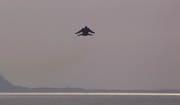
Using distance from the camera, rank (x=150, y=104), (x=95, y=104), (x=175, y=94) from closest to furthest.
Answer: (x=95, y=104), (x=150, y=104), (x=175, y=94)

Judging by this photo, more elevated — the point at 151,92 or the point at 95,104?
the point at 151,92

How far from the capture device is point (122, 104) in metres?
60.5

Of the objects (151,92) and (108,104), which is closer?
(108,104)

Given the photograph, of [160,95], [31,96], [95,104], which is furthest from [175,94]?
[95,104]

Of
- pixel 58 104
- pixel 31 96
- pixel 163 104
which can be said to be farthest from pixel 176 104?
pixel 31 96

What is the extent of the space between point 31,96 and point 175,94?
19643 mm

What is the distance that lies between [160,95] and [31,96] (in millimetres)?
17721

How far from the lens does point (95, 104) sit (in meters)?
59.0

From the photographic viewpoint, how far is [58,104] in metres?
60.5

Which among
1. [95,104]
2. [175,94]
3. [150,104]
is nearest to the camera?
[95,104]

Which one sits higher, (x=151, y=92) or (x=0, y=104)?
(x=151, y=92)

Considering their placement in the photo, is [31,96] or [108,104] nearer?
[108,104]

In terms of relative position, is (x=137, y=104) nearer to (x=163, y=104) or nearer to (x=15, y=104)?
(x=163, y=104)

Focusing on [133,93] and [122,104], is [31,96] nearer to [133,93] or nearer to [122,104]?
[133,93]
